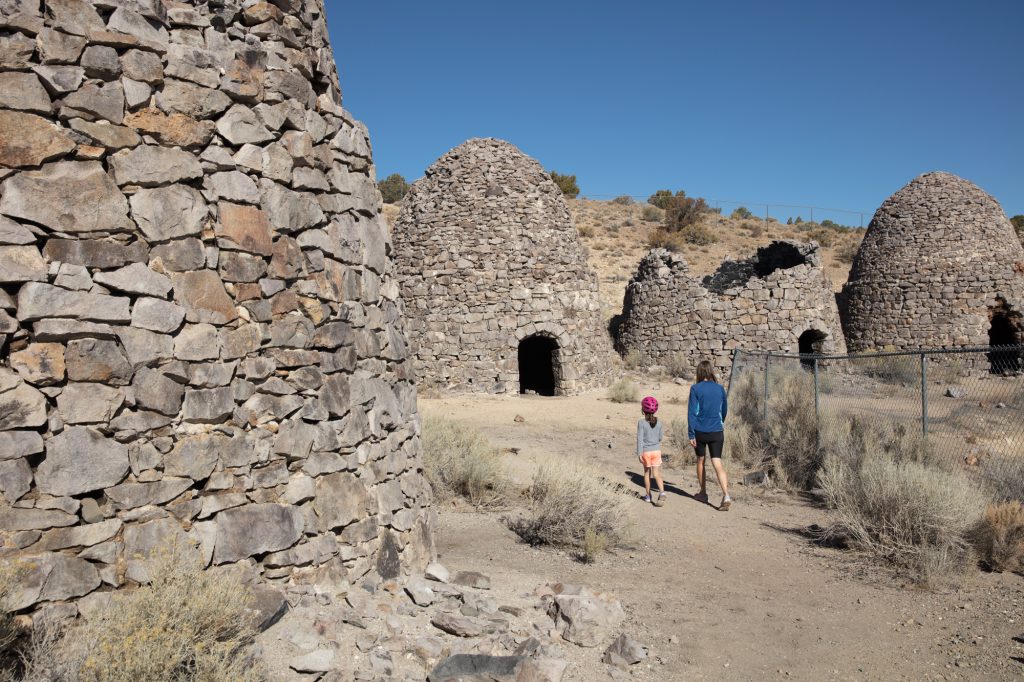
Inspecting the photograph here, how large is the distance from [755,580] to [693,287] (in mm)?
13764

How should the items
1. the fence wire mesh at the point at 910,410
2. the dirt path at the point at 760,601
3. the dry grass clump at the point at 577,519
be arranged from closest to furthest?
the dirt path at the point at 760,601, the dry grass clump at the point at 577,519, the fence wire mesh at the point at 910,410

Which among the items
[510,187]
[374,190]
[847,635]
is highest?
[510,187]

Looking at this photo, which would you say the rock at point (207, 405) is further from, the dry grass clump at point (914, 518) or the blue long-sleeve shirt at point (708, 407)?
the blue long-sleeve shirt at point (708, 407)

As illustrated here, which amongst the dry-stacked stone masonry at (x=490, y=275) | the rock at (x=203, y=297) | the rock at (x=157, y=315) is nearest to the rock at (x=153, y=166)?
the rock at (x=203, y=297)

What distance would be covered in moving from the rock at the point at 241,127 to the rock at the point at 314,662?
2534mm

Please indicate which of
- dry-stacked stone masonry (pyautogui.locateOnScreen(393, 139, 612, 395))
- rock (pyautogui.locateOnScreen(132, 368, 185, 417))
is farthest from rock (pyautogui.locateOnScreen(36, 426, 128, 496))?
dry-stacked stone masonry (pyautogui.locateOnScreen(393, 139, 612, 395))

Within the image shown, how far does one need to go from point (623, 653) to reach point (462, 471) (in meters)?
3.57

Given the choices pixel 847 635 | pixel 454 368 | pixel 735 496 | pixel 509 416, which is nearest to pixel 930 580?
pixel 847 635

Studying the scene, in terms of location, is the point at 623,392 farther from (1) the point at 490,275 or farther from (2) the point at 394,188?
(2) the point at 394,188

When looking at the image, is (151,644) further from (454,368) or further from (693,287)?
(693,287)

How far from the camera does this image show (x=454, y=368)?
1462cm

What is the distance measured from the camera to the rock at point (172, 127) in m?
3.20

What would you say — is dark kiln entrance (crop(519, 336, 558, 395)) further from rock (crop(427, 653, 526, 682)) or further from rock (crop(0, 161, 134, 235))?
rock (crop(0, 161, 134, 235))

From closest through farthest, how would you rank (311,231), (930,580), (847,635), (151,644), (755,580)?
1. (151,644)
2. (311,231)
3. (847,635)
4. (930,580)
5. (755,580)
